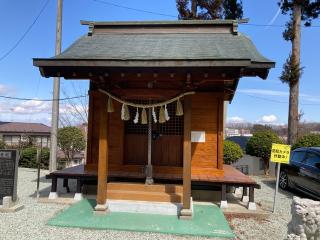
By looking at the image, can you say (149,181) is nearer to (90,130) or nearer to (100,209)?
(100,209)

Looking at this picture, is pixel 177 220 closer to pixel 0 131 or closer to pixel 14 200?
pixel 14 200

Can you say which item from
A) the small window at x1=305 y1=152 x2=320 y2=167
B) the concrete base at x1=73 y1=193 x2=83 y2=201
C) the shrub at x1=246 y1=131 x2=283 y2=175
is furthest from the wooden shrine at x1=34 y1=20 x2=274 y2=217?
the shrub at x1=246 y1=131 x2=283 y2=175

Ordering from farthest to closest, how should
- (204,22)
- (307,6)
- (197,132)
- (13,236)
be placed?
1. (307,6)
2. (204,22)
3. (197,132)
4. (13,236)

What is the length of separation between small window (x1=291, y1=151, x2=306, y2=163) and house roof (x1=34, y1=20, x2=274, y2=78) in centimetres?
414

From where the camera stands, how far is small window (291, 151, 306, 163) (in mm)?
9930

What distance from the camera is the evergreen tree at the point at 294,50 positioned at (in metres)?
15.1

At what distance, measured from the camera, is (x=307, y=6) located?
51.3 ft

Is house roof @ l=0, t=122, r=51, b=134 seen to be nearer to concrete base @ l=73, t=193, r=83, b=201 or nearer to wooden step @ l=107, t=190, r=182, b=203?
concrete base @ l=73, t=193, r=83, b=201

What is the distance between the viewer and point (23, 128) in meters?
41.9

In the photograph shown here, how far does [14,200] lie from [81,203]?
1.48 m

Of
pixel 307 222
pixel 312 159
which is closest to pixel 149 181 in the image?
pixel 307 222

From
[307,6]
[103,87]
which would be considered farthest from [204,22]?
[307,6]

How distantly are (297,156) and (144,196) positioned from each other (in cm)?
583

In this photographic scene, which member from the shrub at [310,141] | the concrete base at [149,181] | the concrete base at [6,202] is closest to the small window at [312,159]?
the shrub at [310,141]
